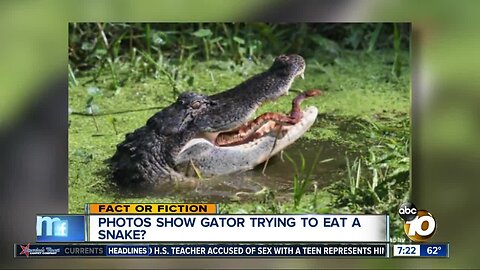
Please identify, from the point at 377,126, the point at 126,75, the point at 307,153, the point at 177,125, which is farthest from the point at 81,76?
the point at 377,126

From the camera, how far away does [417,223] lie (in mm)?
3822

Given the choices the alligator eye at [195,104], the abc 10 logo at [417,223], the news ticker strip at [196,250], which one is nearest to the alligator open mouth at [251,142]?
the alligator eye at [195,104]

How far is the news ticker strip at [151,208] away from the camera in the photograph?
12.5 ft

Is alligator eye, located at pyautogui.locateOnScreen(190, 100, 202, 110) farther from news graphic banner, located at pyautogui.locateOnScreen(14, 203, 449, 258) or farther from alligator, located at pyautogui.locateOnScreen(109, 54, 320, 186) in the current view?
news graphic banner, located at pyautogui.locateOnScreen(14, 203, 449, 258)

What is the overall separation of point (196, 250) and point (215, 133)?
0.47 meters

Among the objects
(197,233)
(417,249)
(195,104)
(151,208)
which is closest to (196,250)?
(197,233)

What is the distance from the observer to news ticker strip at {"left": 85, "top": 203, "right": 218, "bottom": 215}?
3.81 m

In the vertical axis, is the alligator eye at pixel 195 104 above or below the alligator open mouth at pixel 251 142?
above

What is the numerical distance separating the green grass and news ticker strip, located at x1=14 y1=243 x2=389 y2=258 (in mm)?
141

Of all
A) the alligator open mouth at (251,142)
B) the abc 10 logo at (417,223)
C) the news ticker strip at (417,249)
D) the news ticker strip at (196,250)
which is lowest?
the news ticker strip at (417,249)

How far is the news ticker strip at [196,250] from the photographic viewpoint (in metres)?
3.81

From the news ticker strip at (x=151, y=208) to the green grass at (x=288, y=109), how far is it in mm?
24

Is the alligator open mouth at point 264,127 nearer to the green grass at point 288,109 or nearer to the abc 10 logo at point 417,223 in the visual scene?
the green grass at point 288,109

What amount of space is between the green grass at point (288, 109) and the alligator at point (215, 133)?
0.03 metres
